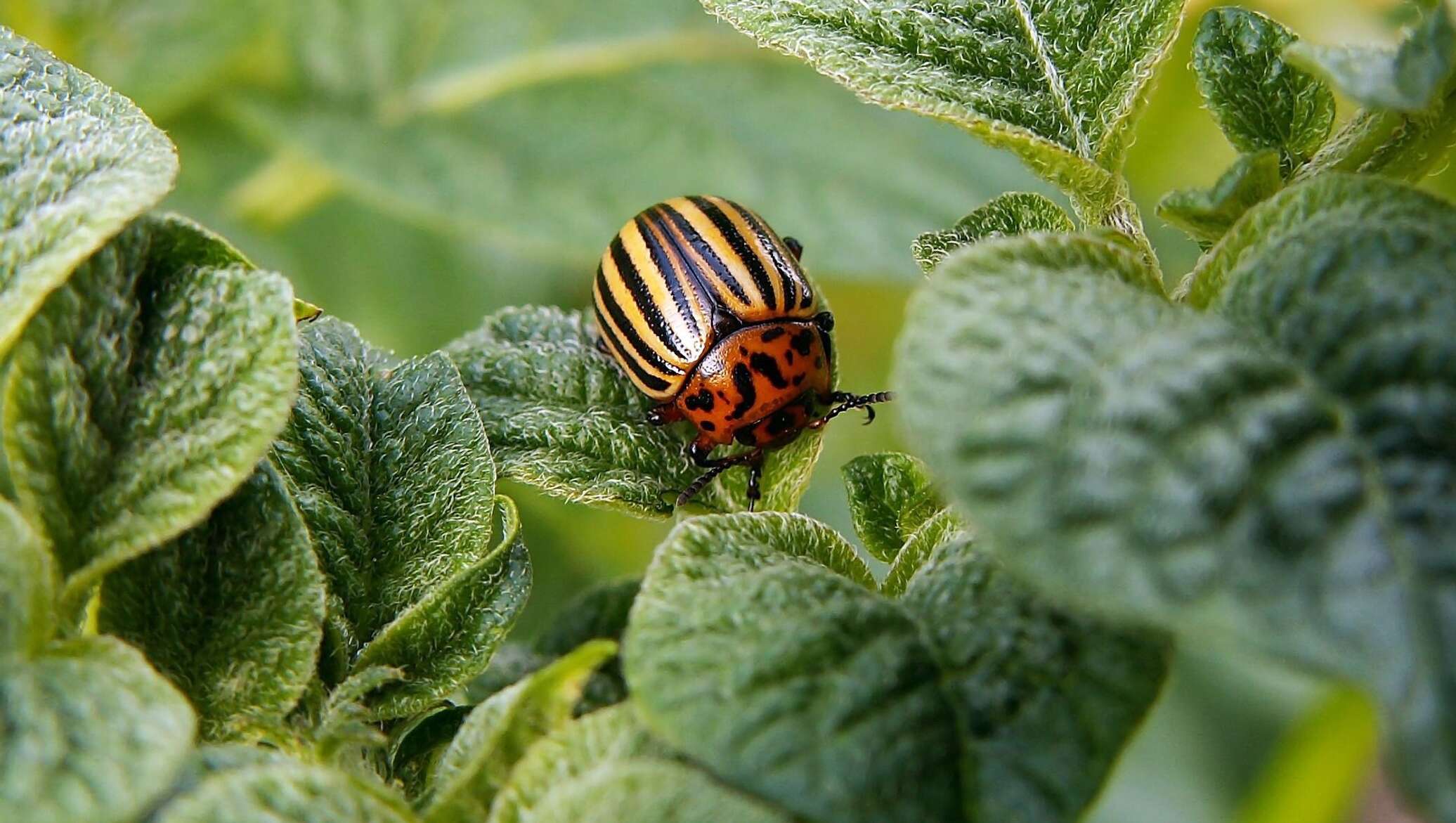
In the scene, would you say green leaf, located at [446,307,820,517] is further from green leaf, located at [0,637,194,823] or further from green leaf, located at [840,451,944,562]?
green leaf, located at [0,637,194,823]

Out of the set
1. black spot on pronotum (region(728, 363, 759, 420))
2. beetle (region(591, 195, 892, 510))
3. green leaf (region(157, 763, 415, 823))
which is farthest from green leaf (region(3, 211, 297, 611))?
black spot on pronotum (region(728, 363, 759, 420))

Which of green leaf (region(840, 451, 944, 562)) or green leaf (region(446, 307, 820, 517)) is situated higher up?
green leaf (region(840, 451, 944, 562))

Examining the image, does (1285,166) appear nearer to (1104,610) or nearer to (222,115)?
(1104,610)

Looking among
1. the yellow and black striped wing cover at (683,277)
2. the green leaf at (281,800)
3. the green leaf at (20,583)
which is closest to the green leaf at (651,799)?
the green leaf at (281,800)

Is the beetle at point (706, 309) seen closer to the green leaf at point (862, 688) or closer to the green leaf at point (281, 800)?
the green leaf at point (862, 688)

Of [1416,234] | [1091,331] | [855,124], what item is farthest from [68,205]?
[855,124]

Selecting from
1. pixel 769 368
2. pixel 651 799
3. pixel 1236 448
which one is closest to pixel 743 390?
pixel 769 368
